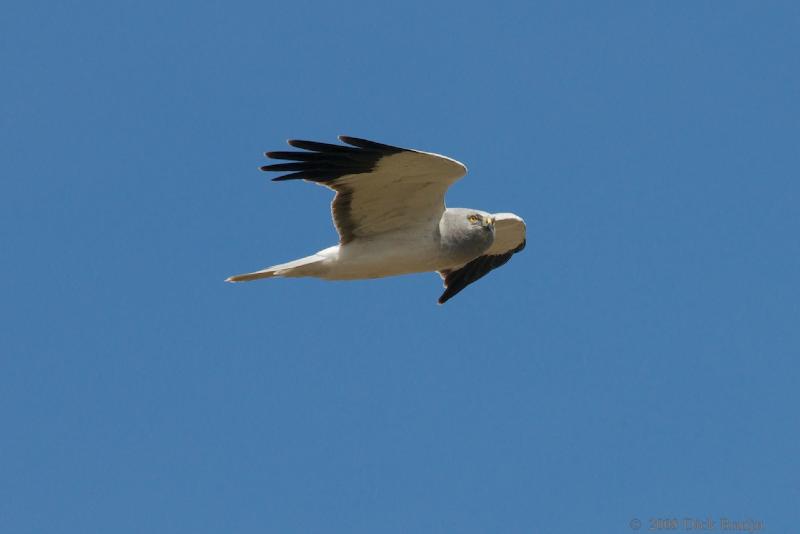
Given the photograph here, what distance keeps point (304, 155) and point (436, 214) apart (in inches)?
84.5

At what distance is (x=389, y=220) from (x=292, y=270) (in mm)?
1415

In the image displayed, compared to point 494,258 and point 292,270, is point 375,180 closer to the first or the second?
point 292,270

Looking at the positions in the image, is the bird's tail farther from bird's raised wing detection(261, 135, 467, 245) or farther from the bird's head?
the bird's head

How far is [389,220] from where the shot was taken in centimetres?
1641

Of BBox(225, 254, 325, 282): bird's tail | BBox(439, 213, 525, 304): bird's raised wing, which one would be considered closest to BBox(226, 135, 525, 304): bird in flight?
BBox(225, 254, 325, 282): bird's tail

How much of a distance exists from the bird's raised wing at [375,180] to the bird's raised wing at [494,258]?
7.58 ft

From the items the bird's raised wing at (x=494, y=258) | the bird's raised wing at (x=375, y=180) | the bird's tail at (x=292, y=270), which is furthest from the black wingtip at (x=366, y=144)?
the bird's raised wing at (x=494, y=258)

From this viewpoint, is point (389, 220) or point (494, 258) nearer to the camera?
point (389, 220)

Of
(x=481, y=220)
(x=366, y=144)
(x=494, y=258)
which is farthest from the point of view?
(x=494, y=258)

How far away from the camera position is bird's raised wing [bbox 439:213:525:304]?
18.5 m

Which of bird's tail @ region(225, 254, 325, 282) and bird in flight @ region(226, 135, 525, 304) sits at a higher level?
bird in flight @ region(226, 135, 525, 304)

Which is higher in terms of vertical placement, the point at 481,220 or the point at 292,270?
the point at 481,220

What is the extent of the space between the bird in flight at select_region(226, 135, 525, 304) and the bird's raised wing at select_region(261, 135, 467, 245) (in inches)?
0.5

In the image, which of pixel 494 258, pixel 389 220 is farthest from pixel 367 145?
pixel 494 258
